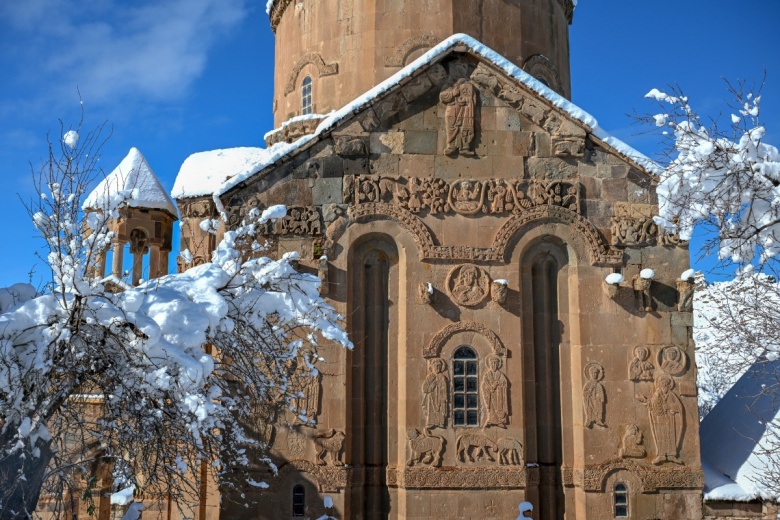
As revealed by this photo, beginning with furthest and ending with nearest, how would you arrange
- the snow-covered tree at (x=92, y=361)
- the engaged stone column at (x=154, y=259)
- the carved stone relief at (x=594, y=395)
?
1. the engaged stone column at (x=154, y=259)
2. the carved stone relief at (x=594, y=395)
3. the snow-covered tree at (x=92, y=361)

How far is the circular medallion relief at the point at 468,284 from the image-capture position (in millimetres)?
12148

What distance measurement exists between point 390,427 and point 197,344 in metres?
5.50

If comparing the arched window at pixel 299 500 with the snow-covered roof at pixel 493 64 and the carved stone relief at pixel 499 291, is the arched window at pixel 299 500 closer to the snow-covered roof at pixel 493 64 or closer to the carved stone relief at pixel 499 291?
the carved stone relief at pixel 499 291

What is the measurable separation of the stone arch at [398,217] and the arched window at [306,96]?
4474mm

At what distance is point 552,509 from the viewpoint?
12023mm

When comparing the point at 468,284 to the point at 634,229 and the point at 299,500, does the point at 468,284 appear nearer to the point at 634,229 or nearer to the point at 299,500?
the point at 634,229

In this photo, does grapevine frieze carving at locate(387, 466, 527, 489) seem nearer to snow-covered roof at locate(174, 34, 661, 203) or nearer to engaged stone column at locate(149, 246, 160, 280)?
snow-covered roof at locate(174, 34, 661, 203)

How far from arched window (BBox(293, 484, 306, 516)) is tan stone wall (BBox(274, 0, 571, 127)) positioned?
279 inches

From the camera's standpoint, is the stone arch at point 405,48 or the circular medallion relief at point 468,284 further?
the stone arch at point 405,48

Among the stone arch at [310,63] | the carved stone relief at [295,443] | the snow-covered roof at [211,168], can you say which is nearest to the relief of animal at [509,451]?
the carved stone relief at [295,443]

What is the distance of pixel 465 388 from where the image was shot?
39.4 feet

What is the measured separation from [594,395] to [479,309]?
6.38ft

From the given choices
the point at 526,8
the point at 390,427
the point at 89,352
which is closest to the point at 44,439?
the point at 89,352

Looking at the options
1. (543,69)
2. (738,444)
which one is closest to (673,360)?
(738,444)
